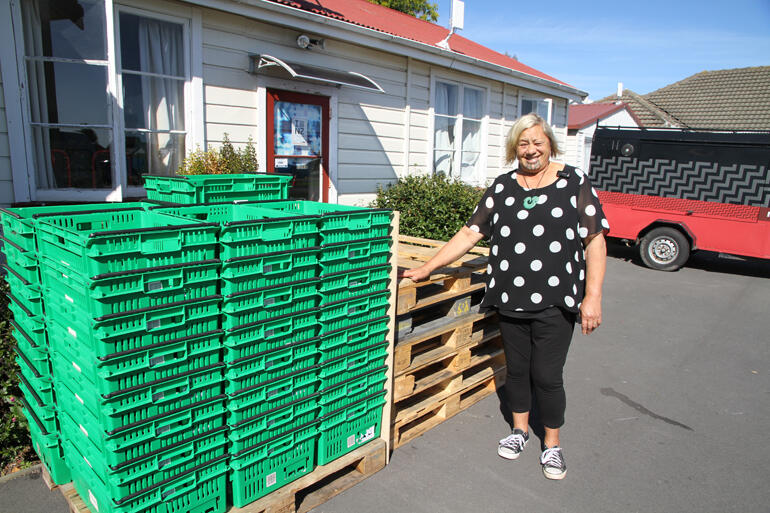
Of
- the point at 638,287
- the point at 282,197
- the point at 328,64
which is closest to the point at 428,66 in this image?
the point at 328,64

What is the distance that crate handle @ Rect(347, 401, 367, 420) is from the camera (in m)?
3.21

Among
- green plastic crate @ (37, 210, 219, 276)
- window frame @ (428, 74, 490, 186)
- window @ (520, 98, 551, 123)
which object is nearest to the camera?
green plastic crate @ (37, 210, 219, 276)

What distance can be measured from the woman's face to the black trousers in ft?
3.06

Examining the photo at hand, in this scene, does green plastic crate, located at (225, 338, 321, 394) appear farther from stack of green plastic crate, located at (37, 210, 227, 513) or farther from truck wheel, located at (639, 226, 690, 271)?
truck wheel, located at (639, 226, 690, 271)

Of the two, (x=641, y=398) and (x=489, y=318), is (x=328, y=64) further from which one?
(x=641, y=398)

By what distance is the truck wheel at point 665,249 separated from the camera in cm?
978

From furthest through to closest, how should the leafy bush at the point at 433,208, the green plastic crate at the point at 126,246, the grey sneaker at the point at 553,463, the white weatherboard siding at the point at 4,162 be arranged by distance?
the leafy bush at the point at 433,208 < the white weatherboard siding at the point at 4,162 < the grey sneaker at the point at 553,463 < the green plastic crate at the point at 126,246

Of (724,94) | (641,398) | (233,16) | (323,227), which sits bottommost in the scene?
(641,398)

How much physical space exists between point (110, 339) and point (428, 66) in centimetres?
815

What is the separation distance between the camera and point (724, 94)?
70.5 ft

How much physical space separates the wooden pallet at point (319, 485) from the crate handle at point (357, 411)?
235 millimetres

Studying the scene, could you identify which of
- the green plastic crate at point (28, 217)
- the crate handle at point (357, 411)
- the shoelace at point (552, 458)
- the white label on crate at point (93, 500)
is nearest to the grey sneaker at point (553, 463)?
the shoelace at point (552, 458)

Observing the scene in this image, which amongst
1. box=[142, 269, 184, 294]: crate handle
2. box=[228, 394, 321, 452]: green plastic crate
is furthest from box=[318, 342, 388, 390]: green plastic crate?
box=[142, 269, 184, 294]: crate handle

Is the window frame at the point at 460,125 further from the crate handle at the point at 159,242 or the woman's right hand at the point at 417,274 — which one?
the crate handle at the point at 159,242
